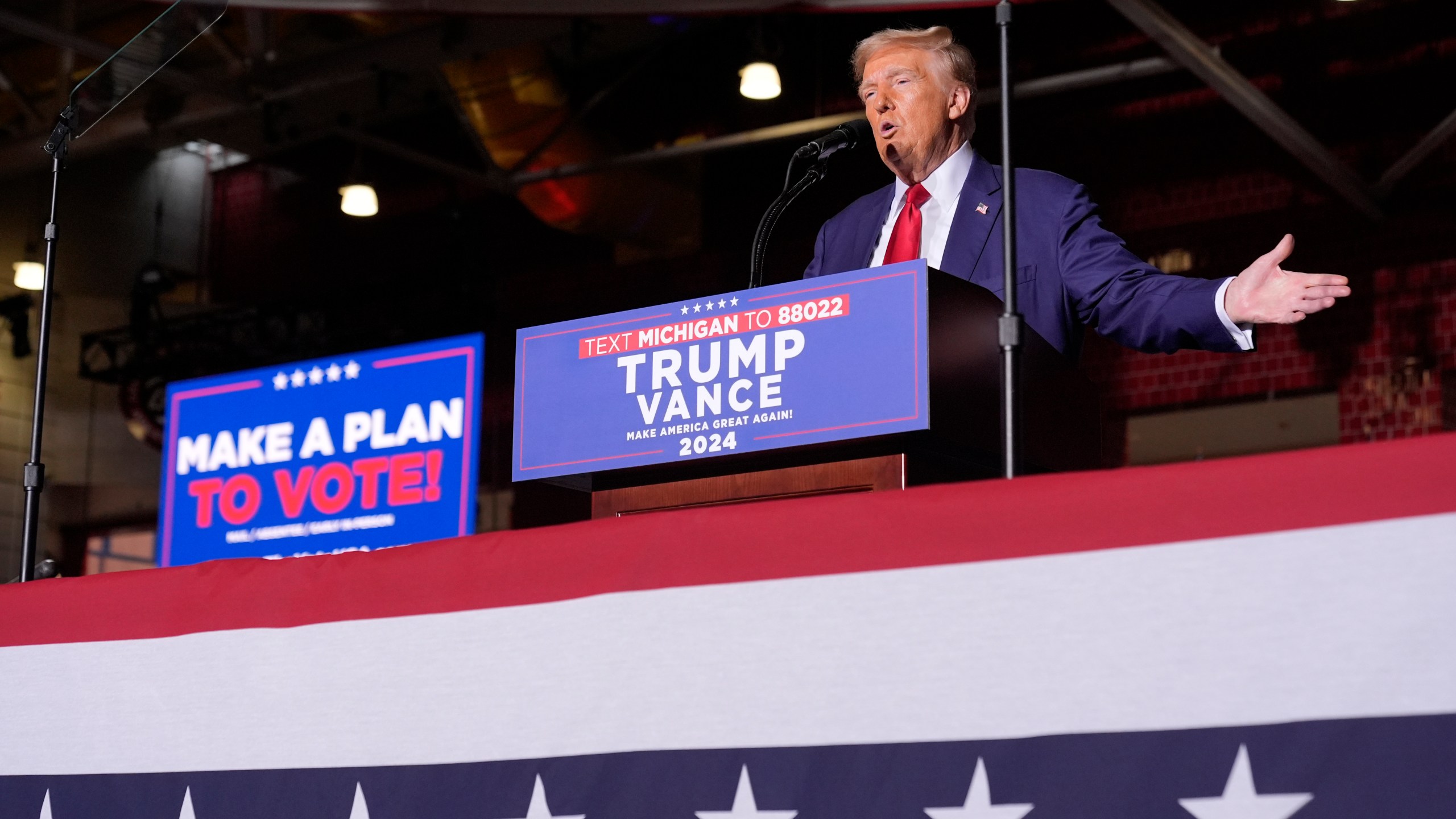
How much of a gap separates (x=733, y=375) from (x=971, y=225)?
1.96 feet

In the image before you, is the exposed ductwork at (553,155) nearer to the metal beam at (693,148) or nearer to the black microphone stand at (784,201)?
the metal beam at (693,148)

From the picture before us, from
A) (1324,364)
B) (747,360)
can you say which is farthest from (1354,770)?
(1324,364)

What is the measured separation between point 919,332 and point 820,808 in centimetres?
49

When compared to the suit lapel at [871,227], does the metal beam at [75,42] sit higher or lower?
higher

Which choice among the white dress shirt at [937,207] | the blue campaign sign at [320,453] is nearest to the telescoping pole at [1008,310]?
the white dress shirt at [937,207]

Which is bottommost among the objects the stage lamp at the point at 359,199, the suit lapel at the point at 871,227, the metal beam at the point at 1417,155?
the suit lapel at the point at 871,227

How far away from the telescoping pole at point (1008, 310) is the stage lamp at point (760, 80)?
18.4 feet

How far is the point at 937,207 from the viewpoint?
2.07 meters

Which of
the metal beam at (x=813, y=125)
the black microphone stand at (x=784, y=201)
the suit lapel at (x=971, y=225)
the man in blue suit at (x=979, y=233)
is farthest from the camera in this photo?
the metal beam at (x=813, y=125)

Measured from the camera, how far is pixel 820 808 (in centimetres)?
124

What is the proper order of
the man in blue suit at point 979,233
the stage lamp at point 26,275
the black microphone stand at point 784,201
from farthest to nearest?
the stage lamp at point 26,275 → the black microphone stand at point 784,201 → the man in blue suit at point 979,233

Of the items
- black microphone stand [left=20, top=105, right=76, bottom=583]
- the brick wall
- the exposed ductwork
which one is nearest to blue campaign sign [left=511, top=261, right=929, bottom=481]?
black microphone stand [left=20, top=105, right=76, bottom=583]

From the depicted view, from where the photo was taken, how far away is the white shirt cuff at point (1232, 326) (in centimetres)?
162

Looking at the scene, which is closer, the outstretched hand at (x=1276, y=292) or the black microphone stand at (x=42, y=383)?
the outstretched hand at (x=1276, y=292)
